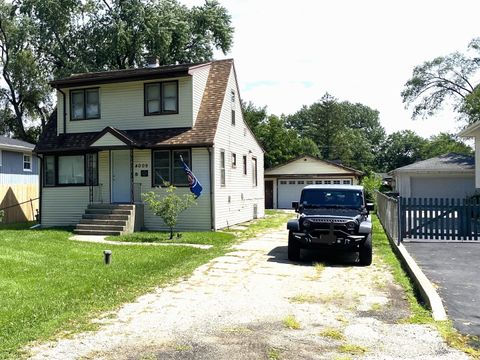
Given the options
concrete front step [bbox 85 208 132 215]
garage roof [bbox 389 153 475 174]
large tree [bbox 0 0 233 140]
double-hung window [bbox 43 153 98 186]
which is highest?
large tree [bbox 0 0 233 140]

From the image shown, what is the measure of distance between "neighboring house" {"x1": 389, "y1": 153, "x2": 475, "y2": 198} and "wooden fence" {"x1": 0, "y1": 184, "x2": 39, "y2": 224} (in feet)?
85.4

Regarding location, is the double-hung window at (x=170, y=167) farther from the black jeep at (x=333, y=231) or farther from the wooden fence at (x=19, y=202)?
the wooden fence at (x=19, y=202)

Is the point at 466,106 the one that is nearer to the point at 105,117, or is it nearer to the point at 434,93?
the point at 434,93

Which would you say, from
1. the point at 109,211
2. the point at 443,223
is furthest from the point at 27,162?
the point at 443,223

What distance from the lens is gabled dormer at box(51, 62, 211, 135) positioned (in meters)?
18.4

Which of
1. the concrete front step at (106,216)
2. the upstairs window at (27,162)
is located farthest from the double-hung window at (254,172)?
the upstairs window at (27,162)

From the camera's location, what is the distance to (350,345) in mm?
5078

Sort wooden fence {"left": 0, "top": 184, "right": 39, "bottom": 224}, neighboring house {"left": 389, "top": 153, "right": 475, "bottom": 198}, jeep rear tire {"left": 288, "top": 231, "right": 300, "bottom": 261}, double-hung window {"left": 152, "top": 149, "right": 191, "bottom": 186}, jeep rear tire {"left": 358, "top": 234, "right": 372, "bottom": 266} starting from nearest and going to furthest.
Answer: jeep rear tire {"left": 358, "top": 234, "right": 372, "bottom": 266} → jeep rear tire {"left": 288, "top": 231, "right": 300, "bottom": 261} → double-hung window {"left": 152, "top": 149, "right": 191, "bottom": 186} → wooden fence {"left": 0, "top": 184, "right": 39, "bottom": 224} → neighboring house {"left": 389, "top": 153, "right": 475, "bottom": 198}

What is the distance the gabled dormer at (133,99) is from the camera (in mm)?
18391

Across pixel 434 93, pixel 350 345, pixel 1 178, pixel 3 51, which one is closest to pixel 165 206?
pixel 350 345

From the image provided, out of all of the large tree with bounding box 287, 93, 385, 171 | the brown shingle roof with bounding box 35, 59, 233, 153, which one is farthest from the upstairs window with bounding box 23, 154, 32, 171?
the large tree with bounding box 287, 93, 385, 171

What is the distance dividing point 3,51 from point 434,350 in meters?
43.8

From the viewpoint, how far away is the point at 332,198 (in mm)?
12133

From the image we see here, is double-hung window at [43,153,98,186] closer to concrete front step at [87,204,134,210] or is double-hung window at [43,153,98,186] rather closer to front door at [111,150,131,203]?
front door at [111,150,131,203]
